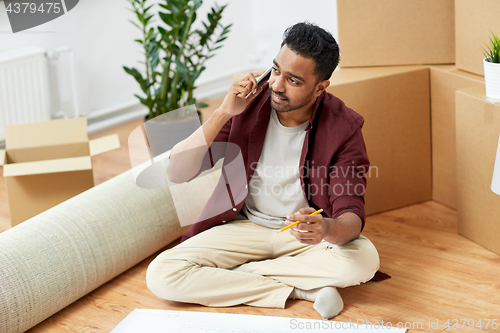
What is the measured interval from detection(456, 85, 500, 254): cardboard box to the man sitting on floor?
1.53 ft

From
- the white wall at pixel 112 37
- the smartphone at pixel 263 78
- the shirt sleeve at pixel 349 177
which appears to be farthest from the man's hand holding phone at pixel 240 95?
the white wall at pixel 112 37

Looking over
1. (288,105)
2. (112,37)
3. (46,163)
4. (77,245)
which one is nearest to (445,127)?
(288,105)

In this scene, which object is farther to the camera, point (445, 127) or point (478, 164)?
point (445, 127)

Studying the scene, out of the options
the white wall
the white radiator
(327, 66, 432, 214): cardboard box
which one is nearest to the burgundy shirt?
(327, 66, 432, 214): cardboard box

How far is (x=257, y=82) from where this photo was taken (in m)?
1.60

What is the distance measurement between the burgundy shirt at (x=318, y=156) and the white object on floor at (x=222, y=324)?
0.30 metres

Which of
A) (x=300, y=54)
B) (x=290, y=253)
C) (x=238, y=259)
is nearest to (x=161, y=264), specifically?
(x=238, y=259)

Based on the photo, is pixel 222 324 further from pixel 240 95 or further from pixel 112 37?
pixel 112 37

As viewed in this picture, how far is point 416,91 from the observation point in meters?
2.09

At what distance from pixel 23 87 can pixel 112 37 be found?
664 mm

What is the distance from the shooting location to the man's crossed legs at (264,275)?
1546mm

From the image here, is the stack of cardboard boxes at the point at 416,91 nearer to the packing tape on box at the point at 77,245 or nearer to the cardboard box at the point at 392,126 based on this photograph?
the cardboard box at the point at 392,126

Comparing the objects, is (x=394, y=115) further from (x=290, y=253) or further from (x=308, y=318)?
(x=308, y=318)

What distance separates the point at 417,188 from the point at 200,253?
40.7 inches
